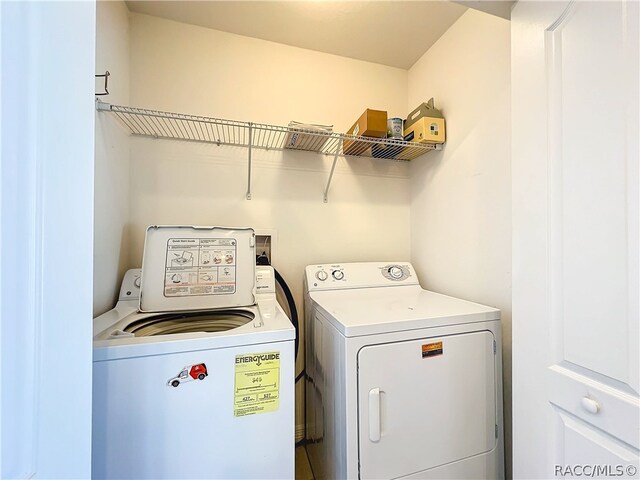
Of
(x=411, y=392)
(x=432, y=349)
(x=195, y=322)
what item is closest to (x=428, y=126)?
(x=432, y=349)

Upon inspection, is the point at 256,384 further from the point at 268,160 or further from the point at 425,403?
the point at 268,160

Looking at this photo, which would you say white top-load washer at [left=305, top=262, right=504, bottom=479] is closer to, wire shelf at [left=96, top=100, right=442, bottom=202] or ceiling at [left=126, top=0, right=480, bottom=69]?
wire shelf at [left=96, top=100, right=442, bottom=202]

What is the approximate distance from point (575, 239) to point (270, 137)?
1.59 metres

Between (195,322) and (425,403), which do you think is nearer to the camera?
(425,403)

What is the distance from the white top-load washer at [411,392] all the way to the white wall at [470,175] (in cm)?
25

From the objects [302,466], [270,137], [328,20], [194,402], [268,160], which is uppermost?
[328,20]

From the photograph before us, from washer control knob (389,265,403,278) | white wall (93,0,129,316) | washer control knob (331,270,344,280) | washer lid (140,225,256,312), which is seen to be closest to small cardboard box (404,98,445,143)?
washer control knob (389,265,403,278)

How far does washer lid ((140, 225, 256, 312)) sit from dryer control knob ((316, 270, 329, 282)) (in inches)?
16.1

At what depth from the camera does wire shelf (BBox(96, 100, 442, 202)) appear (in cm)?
148

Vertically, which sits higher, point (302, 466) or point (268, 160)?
point (268, 160)

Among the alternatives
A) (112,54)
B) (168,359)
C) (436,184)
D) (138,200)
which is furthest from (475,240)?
(112,54)

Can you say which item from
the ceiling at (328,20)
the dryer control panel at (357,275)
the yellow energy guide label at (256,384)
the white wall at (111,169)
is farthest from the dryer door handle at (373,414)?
the ceiling at (328,20)

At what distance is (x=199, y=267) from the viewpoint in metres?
1.35

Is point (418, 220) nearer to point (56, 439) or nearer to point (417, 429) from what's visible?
point (417, 429)
